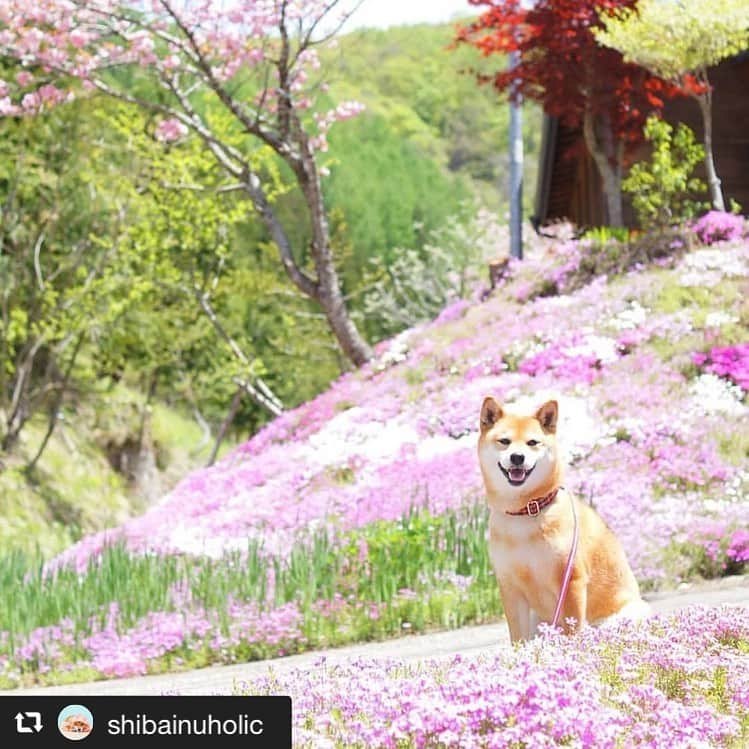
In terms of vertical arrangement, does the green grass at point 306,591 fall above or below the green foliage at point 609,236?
below

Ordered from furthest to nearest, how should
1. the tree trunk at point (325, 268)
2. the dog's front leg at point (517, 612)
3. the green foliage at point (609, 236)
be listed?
the tree trunk at point (325, 268) → the green foliage at point (609, 236) → the dog's front leg at point (517, 612)

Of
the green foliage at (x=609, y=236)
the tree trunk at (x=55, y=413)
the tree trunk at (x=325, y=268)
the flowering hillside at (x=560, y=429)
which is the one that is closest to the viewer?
the flowering hillside at (x=560, y=429)

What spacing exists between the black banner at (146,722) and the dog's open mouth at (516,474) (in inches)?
60.4

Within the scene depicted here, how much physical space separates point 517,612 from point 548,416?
877 mm

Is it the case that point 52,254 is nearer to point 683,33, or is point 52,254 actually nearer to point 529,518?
point 683,33

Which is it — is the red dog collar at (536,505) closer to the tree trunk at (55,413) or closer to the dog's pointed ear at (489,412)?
the dog's pointed ear at (489,412)

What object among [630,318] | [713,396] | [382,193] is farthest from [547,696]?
[382,193]

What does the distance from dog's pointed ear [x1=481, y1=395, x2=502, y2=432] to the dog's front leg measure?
689 millimetres

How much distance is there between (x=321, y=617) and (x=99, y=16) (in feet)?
45.5

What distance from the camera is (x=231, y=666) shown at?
9.29 meters

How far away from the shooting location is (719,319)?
15930mm

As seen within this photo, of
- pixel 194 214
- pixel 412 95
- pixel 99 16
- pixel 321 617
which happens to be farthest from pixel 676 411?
pixel 412 95

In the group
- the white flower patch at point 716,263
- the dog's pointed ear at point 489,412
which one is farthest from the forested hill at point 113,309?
the dog's pointed ear at point 489,412

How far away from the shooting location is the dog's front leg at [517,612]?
17.8ft
